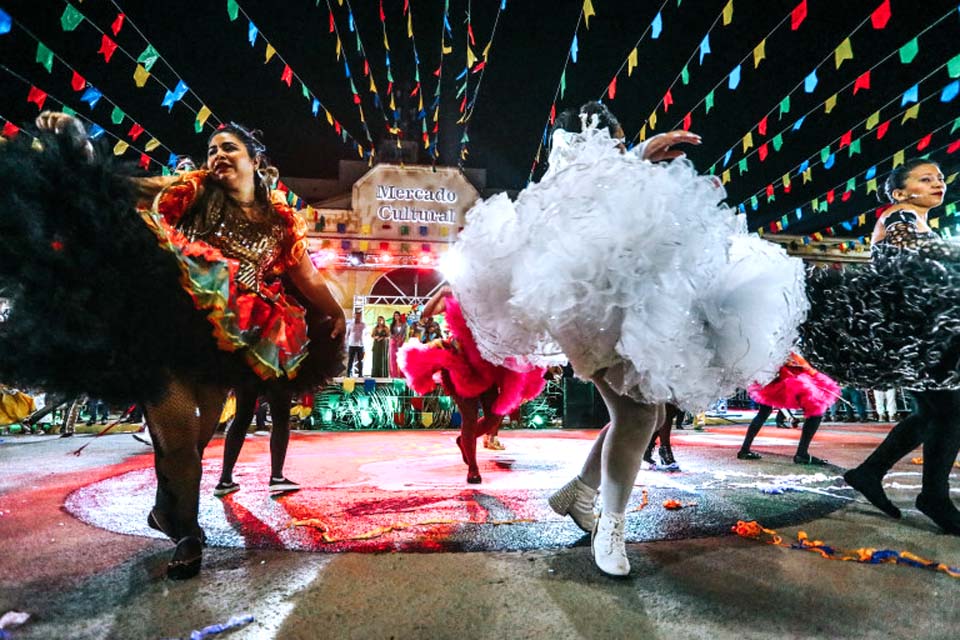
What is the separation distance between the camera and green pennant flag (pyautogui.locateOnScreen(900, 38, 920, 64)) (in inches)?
237

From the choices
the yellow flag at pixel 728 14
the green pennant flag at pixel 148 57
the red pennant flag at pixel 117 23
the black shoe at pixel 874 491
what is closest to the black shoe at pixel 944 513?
the black shoe at pixel 874 491

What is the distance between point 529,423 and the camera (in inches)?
402

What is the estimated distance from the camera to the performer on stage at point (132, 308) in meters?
1.77

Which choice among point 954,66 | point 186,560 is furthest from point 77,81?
point 954,66

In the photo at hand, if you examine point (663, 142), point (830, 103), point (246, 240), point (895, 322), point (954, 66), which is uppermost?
point (830, 103)

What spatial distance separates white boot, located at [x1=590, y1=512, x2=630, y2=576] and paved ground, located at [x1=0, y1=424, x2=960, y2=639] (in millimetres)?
58

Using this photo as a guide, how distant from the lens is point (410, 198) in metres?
20.0

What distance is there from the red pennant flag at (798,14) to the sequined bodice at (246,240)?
18.6 ft

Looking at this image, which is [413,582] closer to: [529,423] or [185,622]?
[185,622]

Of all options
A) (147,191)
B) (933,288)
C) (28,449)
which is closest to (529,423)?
(28,449)

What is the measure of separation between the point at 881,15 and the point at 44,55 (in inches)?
339

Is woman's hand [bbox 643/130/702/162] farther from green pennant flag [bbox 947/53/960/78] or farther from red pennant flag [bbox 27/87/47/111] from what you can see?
red pennant flag [bbox 27/87/47/111]

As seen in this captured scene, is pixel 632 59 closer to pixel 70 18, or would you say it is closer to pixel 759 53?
pixel 759 53

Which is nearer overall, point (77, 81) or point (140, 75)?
point (140, 75)
